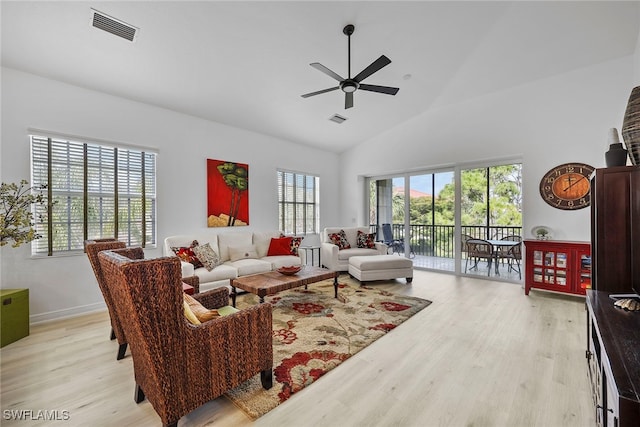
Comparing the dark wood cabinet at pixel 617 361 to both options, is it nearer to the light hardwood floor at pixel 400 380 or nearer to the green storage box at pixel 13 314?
the light hardwood floor at pixel 400 380

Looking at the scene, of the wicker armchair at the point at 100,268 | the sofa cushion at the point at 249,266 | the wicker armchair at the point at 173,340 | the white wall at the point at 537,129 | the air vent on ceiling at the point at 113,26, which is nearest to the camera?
the wicker armchair at the point at 173,340

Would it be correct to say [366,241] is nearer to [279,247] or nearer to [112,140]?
[279,247]

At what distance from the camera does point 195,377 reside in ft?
4.95

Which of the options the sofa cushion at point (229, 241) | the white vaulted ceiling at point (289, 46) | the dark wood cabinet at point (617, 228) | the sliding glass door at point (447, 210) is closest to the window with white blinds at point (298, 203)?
the sofa cushion at point (229, 241)

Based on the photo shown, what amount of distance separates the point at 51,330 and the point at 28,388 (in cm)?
123

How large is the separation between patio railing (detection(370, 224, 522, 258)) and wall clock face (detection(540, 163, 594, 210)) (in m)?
0.75

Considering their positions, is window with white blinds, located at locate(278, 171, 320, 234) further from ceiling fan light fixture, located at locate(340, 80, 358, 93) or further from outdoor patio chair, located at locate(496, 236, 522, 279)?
outdoor patio chair, located at locate(496, 236, 522, 279)

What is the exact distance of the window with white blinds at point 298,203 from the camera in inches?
227

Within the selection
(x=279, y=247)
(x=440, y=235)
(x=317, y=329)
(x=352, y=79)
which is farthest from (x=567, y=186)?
(x=279, y=247)

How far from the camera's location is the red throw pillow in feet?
15.5

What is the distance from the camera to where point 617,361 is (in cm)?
98

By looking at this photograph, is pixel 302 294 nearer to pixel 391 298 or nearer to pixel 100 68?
pixel 391 298

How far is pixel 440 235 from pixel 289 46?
14.3 ft

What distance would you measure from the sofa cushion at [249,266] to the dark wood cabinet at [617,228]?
3600 mm
